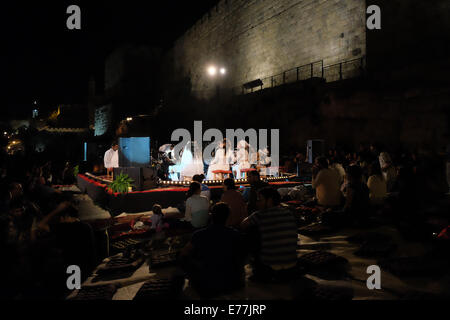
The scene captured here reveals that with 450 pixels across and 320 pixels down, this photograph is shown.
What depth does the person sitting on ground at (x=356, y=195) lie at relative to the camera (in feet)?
18.0

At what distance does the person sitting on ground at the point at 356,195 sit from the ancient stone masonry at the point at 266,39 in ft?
38.8

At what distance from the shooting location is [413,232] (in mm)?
4793

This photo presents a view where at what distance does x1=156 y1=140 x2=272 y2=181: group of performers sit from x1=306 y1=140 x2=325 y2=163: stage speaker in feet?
7.58

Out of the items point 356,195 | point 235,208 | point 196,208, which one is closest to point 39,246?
point 196,208

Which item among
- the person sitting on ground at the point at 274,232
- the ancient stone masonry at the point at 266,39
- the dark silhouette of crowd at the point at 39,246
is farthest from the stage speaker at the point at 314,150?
the dark silhouette of crowd at the point at 39,246

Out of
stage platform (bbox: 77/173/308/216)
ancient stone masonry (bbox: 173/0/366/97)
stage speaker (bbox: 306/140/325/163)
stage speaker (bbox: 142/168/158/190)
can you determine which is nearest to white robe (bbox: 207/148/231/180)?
stage platform (bbox: 77/173/308/216)

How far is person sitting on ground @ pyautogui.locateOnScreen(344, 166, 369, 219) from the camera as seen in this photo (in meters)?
5.49

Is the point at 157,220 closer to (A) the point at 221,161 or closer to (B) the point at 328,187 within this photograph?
(B) the point at 328,187

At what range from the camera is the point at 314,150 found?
13.0 meters

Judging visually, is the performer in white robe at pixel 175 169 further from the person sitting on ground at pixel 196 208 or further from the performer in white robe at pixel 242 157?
the person sitting on ground at pixel 196 208

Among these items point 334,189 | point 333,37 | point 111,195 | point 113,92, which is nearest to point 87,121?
point 113,92

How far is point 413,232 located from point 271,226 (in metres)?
2.84

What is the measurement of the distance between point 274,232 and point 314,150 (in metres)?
10.3

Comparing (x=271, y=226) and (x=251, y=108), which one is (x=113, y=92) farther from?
(x=271, y=226)
